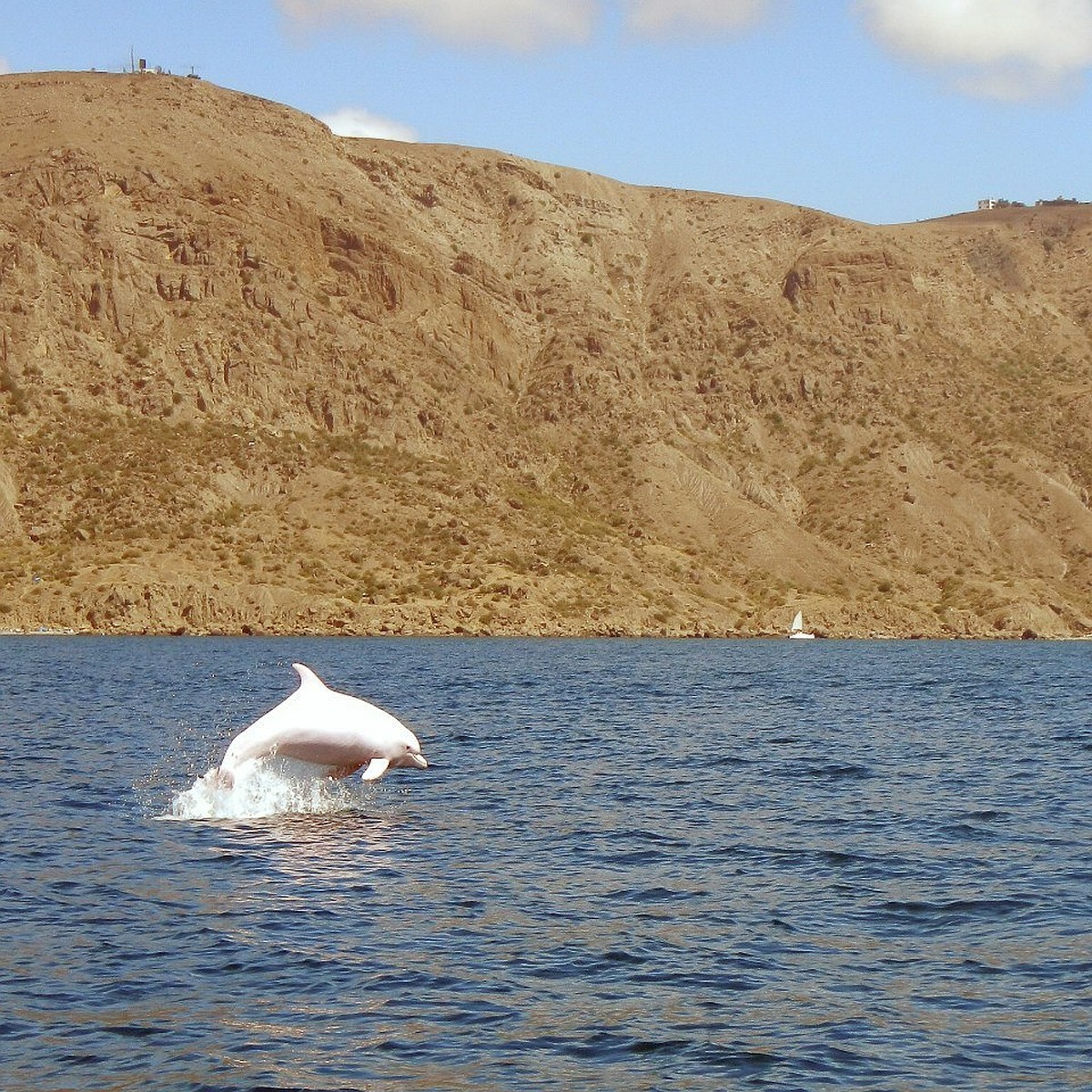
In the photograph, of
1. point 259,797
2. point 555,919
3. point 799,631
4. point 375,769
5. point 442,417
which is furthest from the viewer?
point 442,417

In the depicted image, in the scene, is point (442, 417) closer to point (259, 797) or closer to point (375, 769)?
point (259, 797)

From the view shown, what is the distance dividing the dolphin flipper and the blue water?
44.2 inches

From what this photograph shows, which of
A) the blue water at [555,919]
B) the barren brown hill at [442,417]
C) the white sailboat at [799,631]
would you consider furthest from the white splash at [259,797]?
the white sailboat at [799,631]

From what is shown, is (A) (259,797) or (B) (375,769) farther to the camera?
(A) (259,797)

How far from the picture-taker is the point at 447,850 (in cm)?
2514

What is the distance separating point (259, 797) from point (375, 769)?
15.4ft

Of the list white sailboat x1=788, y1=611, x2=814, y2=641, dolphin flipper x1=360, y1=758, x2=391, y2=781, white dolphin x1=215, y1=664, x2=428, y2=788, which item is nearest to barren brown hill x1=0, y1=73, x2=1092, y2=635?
white sailboat x1=788, y1=611, x2=814, y2=641

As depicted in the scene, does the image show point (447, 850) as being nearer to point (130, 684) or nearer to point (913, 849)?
point (913, 849)

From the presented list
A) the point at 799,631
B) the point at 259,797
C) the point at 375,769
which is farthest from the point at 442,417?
the point at 375,769

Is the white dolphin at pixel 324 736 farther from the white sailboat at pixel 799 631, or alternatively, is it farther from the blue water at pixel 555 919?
the white sailboat at pixel 799 631

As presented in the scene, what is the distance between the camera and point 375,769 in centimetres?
2533

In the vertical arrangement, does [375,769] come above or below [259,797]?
above

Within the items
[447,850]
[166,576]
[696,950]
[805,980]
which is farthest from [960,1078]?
[166,576]

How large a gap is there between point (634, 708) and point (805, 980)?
39341 millimetres
